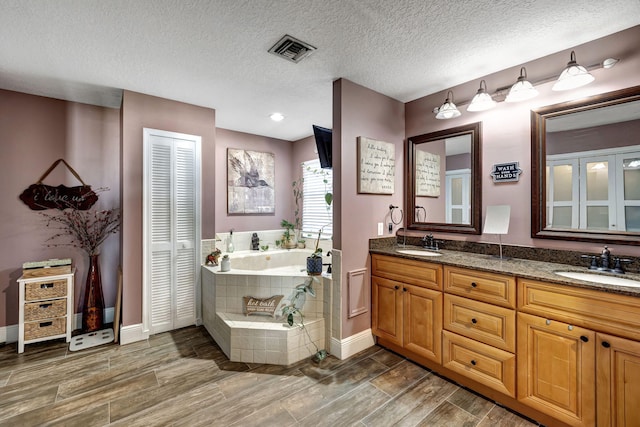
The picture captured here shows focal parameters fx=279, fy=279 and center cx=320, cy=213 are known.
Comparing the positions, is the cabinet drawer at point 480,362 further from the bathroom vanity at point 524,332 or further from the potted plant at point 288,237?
the potted plant at point 288,237

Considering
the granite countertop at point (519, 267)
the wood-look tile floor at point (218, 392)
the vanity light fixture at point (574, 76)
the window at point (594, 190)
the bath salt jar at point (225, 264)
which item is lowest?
the wood-look tile floor at point (218, 392)

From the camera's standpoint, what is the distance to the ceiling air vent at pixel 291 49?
6.47 ft

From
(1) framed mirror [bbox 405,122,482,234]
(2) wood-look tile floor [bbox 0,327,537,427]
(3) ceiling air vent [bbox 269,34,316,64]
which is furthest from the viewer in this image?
(1) framed mirror [bbox 405,122,482,234]

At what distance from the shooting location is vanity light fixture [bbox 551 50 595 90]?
1805 millimetres

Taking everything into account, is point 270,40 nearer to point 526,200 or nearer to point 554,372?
point 526,200

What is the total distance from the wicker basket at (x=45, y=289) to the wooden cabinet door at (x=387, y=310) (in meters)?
3.02

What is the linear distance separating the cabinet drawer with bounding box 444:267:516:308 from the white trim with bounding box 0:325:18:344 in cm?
410

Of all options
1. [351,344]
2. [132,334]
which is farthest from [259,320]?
[132,334]

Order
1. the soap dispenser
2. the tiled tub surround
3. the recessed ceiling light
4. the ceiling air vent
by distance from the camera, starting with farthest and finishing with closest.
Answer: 1. the soap dispenser
2. the recessed ceiling light
3. the tiled tub surround
4. the ceiling air vent

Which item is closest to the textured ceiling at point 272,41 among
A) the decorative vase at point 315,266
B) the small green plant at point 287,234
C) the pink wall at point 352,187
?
the pink wall at point 352,187

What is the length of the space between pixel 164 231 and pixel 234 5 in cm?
231

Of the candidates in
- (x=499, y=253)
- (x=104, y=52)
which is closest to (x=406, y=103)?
(x=499, y=253)

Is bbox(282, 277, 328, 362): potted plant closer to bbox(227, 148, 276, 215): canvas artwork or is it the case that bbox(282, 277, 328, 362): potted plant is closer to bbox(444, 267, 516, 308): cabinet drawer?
bbox(444, 267, 516, 308): cabinet drawer

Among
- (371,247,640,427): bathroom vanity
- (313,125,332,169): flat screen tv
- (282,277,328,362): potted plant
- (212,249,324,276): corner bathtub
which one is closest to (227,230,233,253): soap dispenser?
(212,249,324,276): corner bathtub
